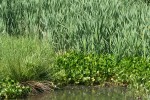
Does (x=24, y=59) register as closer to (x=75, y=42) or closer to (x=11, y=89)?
(x=11, y=89)

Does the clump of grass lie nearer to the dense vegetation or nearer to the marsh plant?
the dense vegetation

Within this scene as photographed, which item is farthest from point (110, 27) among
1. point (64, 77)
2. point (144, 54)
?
point (64, 77)

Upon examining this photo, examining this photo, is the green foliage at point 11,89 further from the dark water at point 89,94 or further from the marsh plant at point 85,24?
the marsh plant at point 85,24

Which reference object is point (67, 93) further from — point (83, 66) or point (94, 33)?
point (94, 33)

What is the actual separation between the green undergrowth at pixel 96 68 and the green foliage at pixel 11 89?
2.55ft

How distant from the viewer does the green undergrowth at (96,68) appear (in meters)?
7.55

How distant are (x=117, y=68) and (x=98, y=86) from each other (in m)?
0.46

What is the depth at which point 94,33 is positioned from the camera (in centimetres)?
830

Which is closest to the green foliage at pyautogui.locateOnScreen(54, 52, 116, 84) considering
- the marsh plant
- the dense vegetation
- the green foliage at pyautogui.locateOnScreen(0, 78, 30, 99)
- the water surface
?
the dense vegetation

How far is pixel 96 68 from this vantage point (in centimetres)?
782

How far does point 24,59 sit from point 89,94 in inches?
48.2

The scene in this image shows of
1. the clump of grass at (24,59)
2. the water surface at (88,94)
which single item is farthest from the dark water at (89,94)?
the clump of grass at (24,59)

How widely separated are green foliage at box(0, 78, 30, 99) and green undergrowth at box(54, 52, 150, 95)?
2.55 ft

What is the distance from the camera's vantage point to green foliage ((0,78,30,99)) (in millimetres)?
6742
